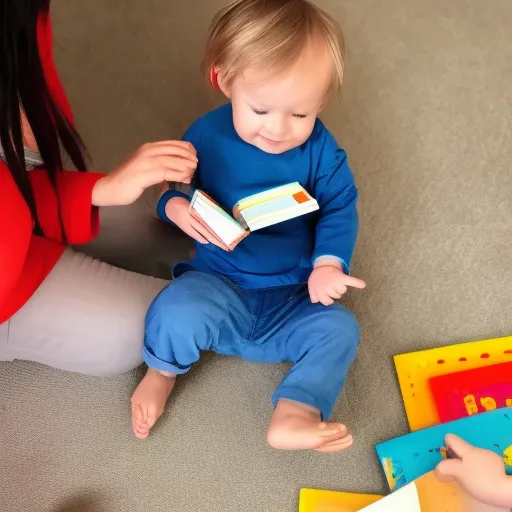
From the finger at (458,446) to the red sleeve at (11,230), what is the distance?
2.11 ft

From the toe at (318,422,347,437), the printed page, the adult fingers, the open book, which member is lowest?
the printed page

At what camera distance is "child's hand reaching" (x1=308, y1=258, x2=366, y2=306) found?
0.89 metres

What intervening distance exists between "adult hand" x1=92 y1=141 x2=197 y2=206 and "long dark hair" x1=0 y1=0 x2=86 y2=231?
10 centimetres

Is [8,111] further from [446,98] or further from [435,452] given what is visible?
[446,98]

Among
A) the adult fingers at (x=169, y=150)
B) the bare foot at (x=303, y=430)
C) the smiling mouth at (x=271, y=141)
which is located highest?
the smiling mouth at (x=271, y=141)

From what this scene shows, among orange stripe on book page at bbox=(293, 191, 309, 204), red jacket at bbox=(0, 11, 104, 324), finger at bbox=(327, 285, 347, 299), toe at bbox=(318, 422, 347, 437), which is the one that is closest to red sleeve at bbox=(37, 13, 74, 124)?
red jacket at bbox=(0, 11, 104, 324)

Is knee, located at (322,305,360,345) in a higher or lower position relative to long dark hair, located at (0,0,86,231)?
lower

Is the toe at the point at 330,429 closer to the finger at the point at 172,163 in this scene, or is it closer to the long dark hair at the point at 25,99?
the finger at the point at 172,163

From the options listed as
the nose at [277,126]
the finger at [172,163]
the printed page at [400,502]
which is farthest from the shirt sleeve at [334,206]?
the printed page at [400,502]

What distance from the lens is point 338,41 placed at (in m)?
0.82

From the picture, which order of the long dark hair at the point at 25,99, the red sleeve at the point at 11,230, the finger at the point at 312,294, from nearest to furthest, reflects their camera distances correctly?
the long dark hair at the point at 25,99 → the red sleeve at the point at 11,230 → the finger at the point at 312,294

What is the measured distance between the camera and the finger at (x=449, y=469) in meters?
0.84

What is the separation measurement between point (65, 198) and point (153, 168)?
15 cm

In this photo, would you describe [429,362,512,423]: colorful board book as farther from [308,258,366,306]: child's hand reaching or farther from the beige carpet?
[308,258,366,306]: child's hand reaching
